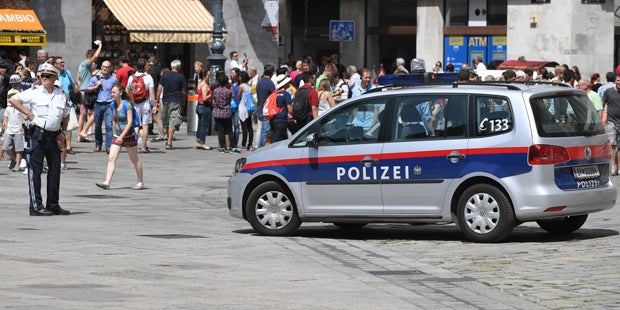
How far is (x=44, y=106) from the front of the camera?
1639cm

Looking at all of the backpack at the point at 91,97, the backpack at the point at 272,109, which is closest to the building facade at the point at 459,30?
the backpack at the point at 91,97

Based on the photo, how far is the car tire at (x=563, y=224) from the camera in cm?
1459

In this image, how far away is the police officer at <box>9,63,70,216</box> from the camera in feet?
53.5

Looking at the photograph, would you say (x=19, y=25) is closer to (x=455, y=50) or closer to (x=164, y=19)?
(x=164, y=19)

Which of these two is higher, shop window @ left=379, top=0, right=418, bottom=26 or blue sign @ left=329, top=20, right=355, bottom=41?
shop window @ left=379, top=0, right=418, bottom=26

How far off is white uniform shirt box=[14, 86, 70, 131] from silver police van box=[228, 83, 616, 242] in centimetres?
275

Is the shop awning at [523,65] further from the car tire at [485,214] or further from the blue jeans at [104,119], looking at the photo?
the car tire at [485,214]

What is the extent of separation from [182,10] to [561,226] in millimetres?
24926

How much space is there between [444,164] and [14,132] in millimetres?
10187

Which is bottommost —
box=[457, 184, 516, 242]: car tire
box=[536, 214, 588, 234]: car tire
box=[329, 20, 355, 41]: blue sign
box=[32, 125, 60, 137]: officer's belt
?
box=[536, 214, 588, 234]: car tire

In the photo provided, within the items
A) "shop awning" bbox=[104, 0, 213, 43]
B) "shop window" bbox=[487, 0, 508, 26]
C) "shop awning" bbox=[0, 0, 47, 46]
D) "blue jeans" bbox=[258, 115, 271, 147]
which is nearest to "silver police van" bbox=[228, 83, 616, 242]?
"blue jeans" bbox=[258, 115, 271, 147]

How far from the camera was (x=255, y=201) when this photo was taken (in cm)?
1475

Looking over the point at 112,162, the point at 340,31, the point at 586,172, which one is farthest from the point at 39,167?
the point at 340,31

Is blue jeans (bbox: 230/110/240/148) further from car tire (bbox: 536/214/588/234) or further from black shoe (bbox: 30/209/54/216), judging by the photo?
car tire (bbox: 536/214/588/234)
